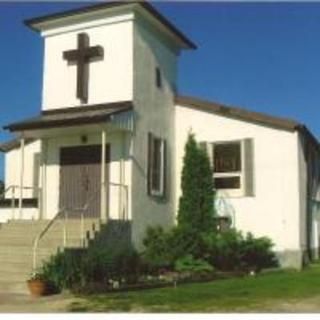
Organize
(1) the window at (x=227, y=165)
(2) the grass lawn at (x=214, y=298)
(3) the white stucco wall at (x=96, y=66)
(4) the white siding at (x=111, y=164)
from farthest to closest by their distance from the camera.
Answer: (1) the window at (x=227, y=165) < (3) the white stucco wall at (x=96, y=66) < (4) the white siding at (x=111, y=164) < (2) the grass lawn at (x=214, y=298)

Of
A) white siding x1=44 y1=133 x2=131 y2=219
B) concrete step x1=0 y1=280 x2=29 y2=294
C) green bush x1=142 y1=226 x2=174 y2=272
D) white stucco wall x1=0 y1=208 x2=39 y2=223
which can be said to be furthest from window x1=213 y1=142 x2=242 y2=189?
concrete step x1=0 y1=280 x2=29 y2=294

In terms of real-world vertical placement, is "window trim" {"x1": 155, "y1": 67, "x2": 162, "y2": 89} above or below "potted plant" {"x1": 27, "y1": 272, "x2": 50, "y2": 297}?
above

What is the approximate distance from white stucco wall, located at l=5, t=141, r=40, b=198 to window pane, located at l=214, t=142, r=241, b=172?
239 inches

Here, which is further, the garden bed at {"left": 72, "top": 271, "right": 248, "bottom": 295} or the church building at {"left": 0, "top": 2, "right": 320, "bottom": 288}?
the church building at {"left": 0, "top": 2, "right": 320, "bottom": 288}

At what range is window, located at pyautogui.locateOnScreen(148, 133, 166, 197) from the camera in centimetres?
2308

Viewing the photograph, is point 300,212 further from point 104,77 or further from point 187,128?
point 104,77

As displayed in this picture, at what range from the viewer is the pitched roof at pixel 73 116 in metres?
21.1

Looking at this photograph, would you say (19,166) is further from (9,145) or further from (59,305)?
(59,305)

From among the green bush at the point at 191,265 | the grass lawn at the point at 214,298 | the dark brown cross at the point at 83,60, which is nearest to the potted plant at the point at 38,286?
the grass lawn at the point at 214,298

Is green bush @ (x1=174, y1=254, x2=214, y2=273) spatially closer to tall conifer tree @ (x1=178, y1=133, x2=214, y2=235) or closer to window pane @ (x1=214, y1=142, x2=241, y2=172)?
tall conifer tree @ (x1=178, y1=133, x2=214, y2=235)

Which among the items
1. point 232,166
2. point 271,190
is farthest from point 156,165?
point 271,190

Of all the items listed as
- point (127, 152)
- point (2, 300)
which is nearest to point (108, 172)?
point (127, 152)

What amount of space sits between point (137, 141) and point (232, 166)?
3.49 meters

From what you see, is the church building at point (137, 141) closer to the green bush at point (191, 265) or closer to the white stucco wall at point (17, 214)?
the white stucco wall at point (17, 214)
